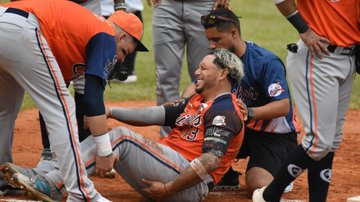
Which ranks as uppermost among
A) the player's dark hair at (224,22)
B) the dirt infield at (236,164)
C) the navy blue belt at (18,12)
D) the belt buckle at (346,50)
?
the navy blue belt at (18,12)

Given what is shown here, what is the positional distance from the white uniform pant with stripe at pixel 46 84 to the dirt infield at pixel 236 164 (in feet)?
2.39

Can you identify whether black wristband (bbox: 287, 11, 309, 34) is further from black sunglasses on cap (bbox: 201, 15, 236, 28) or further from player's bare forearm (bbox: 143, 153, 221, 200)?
black sunglasses on cap (bbox: 201, 15, 236, 28)

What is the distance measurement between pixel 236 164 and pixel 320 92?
2.39 meters

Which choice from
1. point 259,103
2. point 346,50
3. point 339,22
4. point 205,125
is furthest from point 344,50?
point 259,103

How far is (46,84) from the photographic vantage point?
6062mm

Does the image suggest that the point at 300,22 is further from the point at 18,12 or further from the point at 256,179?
the point at 18,12

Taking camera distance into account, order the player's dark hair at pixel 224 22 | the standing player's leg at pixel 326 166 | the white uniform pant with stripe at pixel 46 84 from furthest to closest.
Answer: the player's dark hair at pixel 224 22 < the standing player's leg at pixel 326 166 < the white uniform pant with stripe at pixel 46 84

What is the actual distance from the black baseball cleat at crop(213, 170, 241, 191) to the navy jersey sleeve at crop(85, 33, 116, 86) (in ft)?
5.54

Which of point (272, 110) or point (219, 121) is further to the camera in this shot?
point (272, 110)

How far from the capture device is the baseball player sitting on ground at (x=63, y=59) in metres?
6.02

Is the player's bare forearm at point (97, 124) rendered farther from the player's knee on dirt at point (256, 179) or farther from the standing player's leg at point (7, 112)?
the player's knee on dirt at point (256, 179)

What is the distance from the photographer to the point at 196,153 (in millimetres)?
6637

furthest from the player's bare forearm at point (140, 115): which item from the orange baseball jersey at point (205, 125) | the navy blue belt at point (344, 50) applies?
the navy blue belt at point (344, 50)

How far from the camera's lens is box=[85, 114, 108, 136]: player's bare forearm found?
605cm
